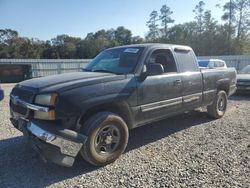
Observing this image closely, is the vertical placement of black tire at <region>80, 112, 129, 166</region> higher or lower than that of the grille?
lower

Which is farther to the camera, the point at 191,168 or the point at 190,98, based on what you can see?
the point at 190,98

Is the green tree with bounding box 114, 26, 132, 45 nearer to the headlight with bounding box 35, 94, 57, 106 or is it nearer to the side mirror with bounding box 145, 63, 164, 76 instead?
the side mirror with bounding box 145, 63, 164, 76

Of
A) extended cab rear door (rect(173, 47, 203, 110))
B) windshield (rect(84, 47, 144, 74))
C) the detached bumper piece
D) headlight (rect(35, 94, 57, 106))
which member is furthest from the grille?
extended cab rear door (rect(173, 47, 203, 110))

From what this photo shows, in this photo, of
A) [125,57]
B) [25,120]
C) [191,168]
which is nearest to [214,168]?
[191,168]

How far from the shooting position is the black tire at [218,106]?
682 centimetres

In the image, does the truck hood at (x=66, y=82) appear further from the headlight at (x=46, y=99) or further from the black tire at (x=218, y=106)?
the black tire at (x=218, y=106)

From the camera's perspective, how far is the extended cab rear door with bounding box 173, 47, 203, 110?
5531 mm

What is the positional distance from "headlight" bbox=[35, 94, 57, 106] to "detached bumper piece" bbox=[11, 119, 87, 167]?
0.94 feet

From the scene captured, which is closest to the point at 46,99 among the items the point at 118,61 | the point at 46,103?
the point at 46,103

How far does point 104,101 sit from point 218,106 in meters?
4.21

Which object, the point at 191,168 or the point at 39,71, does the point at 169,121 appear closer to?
the point at 191,168

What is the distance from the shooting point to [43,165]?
411cm

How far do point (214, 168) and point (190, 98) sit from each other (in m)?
2.04

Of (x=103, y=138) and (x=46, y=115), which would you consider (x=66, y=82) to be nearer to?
(x=46, y=115)
